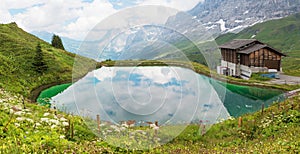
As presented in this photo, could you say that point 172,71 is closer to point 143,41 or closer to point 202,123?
point 143,41

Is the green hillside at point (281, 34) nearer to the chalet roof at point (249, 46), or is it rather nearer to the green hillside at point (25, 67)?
the chalet roof at point (249, 46)

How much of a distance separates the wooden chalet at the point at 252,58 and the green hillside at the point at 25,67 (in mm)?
23298

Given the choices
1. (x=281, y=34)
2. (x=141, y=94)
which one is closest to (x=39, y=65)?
(x=141, y=94)

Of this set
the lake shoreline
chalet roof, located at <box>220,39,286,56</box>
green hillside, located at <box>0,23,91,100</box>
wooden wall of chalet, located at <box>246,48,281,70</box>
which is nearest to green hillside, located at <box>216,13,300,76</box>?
chalet roof, located at <box>220,39,286,56</box>

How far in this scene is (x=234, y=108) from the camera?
22172 millimetres

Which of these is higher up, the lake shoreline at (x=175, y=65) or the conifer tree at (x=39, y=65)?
the conifer tree at (x=39, y=65)

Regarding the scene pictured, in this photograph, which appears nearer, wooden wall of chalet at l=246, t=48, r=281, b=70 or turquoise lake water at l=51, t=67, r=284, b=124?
turquoise lake water at l=51, t=67, r=284, b=124

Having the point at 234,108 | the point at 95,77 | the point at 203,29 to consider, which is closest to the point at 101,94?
the point at 95,77

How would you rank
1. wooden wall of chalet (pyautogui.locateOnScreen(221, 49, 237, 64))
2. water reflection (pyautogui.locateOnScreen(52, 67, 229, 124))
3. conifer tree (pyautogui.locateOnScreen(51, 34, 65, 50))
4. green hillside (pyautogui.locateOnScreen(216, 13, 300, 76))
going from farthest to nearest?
green hillside (pyautogui.locateOnScreen(216, 13, 300, 76))
conifer tree (pyautogui.locateOnScreen(51, 34, 65, 50))
wooden wall of chalet (pyautogui.locateOnScreen(221, 49, 237, 64))
water reflection (pyautogui.locateOnScreen(52, 67, 229, 124))

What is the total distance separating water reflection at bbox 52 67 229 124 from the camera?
21.3ft

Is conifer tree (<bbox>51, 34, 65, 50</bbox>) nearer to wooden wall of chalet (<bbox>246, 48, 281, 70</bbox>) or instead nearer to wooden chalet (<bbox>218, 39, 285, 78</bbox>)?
wooden chalet (<bbox>218, 39, 285, 78</bbox>)

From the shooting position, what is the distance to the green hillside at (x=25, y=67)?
28.1 m

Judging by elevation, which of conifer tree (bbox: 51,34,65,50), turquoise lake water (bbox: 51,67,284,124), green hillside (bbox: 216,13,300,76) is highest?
green hillside (bbox: 216,13,300,76)

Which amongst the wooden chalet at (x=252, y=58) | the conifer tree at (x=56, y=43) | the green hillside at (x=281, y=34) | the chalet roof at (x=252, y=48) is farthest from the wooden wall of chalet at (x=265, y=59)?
the green hillside at (x=281, y=34)
